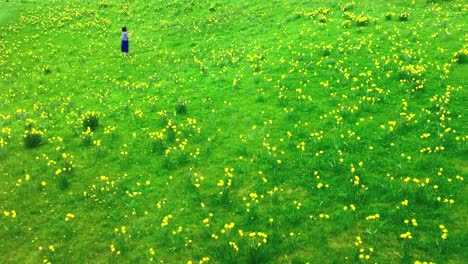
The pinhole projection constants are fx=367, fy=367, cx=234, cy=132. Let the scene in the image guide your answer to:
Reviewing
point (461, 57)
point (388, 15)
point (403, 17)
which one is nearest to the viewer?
point (461, 57)

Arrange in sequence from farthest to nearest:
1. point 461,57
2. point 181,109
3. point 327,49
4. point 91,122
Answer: point 327,49 → point 461,57 → point 181,109 → point 91,122

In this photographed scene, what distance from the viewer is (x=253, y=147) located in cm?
1157

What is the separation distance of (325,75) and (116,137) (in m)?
8.57

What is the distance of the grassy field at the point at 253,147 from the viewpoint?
27.4 feet

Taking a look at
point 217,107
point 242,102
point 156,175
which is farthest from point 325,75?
point 156,175

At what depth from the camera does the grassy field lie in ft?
27.4

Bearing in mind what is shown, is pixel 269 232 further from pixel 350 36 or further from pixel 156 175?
pixel 350 36

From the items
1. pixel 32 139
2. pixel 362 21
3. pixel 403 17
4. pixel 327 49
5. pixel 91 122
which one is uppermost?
pixel 403 17

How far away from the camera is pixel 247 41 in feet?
68.0

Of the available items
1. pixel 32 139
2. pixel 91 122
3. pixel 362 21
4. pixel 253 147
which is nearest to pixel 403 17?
pixel 362 21

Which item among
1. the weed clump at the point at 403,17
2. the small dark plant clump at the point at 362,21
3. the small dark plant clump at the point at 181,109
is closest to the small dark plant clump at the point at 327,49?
the small dark plant clump at the point at 362,21

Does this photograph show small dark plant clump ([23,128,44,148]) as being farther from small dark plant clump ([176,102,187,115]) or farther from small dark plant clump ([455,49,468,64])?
small dark plant clump ([455,49,468,64])

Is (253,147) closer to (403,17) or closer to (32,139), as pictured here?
(32,139)

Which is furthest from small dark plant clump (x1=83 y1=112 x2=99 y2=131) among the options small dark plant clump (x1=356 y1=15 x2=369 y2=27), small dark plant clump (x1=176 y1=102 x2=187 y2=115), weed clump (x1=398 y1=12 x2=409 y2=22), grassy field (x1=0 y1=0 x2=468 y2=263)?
weed clump (x1=398 y1=12 x2=409 y2=22)
